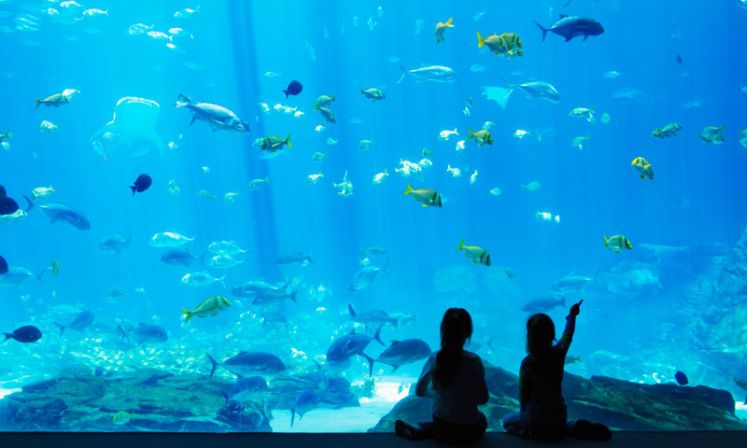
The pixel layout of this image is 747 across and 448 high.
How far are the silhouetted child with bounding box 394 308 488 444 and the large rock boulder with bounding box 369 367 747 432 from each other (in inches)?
124

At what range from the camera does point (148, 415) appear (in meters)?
7.59

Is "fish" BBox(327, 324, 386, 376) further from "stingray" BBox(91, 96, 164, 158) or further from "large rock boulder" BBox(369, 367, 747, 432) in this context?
"stingray" BBox(91, 96, 164, 158)

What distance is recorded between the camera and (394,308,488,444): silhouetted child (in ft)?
9.65

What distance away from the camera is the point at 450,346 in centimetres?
298

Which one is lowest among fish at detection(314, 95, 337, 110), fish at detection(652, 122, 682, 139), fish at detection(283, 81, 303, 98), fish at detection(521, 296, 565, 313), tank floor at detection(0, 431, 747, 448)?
tank floor at detection(0, 431, 747, 448)

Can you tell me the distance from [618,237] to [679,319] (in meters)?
14.5

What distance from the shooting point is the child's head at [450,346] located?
2963mm

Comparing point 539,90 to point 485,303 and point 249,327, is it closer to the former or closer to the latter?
point 485,303

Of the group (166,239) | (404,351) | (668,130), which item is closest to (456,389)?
(404,351)

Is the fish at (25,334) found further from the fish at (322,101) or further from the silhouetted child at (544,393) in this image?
the silhouetted child at (544,393)

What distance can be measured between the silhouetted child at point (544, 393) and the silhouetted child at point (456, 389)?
282 mm

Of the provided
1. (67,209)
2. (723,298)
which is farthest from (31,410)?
(723,298)

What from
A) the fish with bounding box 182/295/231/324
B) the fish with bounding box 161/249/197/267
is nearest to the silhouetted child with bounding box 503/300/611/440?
the fish with bounding box 182/295/231/324

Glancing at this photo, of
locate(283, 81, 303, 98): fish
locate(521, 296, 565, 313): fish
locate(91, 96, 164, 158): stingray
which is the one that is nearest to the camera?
locate(283, 81, 303, 98): fish
